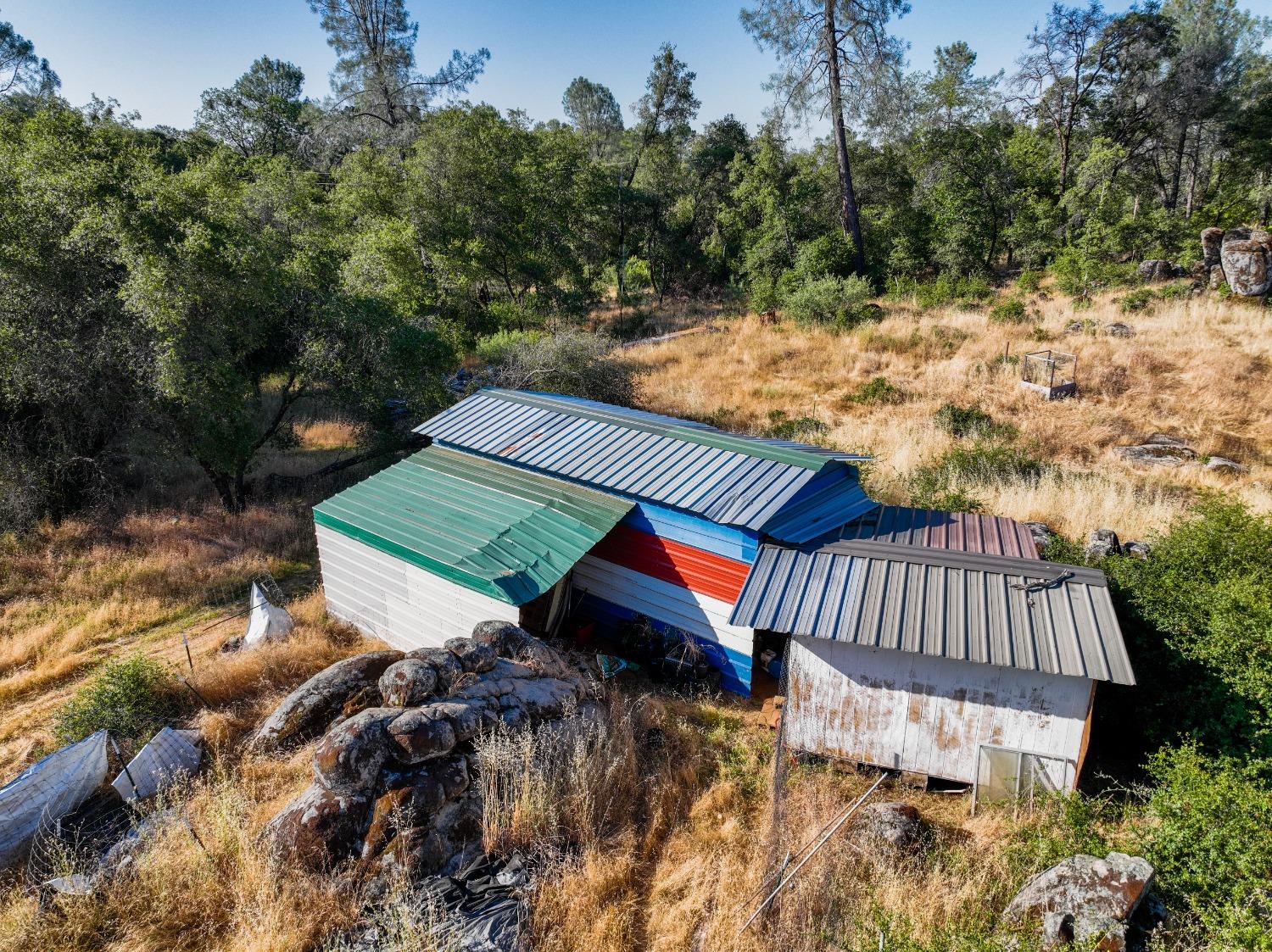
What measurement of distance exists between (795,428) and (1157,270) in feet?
56.4

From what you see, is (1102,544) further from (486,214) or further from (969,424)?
(486,214)

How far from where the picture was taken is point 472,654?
6848 millimetres

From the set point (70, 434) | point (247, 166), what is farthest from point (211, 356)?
point (247, 166)

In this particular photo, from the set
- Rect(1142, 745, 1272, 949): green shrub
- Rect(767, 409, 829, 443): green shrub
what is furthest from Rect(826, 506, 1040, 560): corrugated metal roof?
Rect(767, 409, 829, 443): green shrub

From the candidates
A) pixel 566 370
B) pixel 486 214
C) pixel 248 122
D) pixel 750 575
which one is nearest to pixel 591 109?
pixel 248 122

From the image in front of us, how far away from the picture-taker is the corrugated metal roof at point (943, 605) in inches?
226

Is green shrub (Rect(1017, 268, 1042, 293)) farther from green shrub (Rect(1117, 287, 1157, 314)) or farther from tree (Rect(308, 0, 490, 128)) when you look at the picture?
tree (Rect(308, 0, 490, 128))

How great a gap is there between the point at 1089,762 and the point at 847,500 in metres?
3.60

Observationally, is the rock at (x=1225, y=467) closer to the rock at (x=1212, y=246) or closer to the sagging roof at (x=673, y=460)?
the sagging roof at (x=673, y=460)

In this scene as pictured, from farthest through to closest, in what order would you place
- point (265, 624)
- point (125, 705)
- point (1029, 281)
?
point (1029, 281) < point (265, 624) < point (125, 705)

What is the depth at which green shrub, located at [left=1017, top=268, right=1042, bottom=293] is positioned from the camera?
79.4 feet

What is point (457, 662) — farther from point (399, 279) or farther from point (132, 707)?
point (399, 279)

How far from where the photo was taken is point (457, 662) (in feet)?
21.9

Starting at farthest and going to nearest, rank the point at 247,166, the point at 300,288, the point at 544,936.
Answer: the point at 247,166
the point at 300,288
the point at 544,936
